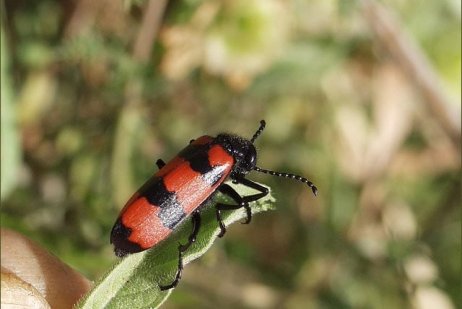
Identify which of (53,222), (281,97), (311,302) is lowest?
(311,302)

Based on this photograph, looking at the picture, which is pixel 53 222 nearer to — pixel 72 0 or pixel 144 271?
pixel 72 0

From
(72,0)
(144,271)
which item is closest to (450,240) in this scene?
(72,0)

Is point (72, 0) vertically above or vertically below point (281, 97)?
above

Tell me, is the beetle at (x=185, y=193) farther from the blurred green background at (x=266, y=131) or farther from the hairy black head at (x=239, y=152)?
the blurred green background at (x=266, y=131)

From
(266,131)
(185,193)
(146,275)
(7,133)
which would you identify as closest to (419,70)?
(266,131)

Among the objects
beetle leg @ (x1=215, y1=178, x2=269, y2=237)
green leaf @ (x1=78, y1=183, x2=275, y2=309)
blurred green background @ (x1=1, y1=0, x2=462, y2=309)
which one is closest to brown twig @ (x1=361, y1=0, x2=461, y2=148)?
blurred green background @ (x1=1, y1=0, x2=462, y2=309)

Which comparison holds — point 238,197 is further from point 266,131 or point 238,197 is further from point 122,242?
point 266,131

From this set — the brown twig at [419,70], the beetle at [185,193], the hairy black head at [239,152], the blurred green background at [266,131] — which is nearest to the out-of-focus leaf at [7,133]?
the blurred green background at [266,131]
